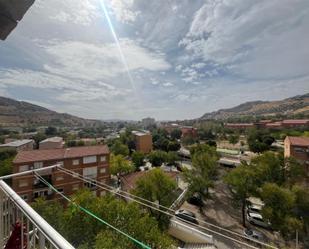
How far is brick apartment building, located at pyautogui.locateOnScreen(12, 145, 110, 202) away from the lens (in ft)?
55.2

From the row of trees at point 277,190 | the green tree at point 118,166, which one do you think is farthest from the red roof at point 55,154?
the row of trees at point 277,190

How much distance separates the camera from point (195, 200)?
60.8 ft

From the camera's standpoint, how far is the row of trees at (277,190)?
1208cm

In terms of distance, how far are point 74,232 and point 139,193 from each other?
16.8 ft

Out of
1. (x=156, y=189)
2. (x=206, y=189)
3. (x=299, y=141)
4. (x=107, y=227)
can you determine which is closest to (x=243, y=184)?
(x=206, y=189)

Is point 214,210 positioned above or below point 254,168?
below

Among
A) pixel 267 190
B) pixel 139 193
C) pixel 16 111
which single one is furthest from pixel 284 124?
pixel 16 111

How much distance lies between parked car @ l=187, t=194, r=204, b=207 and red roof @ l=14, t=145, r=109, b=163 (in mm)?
10237

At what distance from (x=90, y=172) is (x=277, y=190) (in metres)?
16.9

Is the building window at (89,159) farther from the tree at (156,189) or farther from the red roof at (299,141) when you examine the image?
the red roof at (299,141)

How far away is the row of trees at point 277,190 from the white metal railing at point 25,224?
14.2 meters

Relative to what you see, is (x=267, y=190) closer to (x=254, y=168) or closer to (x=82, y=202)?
(x=254, y=168)

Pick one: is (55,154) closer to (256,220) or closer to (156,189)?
(156,189)

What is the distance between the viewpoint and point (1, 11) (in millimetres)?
1221
